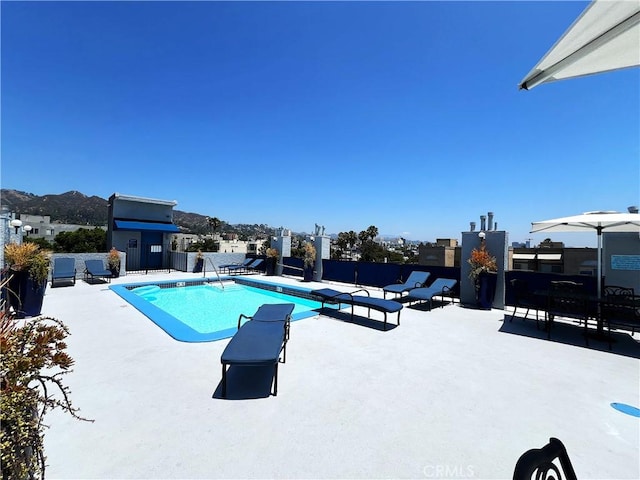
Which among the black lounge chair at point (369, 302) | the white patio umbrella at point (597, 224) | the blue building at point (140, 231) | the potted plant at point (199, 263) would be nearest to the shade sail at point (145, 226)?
the blue building at point (140, 231)

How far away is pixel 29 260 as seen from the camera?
21.8 ft

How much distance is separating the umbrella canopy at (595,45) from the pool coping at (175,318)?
235 inches

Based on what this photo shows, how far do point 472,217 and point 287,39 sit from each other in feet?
31.5

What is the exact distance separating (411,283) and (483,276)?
2129mm

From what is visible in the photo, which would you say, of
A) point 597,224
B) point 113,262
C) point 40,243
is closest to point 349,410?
point 597,224

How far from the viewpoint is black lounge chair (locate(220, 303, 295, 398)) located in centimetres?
341

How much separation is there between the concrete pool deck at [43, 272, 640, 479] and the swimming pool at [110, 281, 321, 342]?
650 mm

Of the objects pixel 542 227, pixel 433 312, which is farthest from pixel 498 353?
pixel 542 227

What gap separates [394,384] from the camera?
3756 mm

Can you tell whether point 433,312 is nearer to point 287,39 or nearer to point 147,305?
point 147,305

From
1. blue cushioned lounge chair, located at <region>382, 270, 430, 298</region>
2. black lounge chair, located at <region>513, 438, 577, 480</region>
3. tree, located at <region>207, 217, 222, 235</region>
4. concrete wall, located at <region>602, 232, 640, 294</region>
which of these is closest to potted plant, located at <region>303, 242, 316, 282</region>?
blue cushioned lounge chair, located at <region>382, 270, 430, 298</region>

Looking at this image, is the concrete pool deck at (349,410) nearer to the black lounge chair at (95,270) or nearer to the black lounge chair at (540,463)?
the black lounge chair at (540,463)

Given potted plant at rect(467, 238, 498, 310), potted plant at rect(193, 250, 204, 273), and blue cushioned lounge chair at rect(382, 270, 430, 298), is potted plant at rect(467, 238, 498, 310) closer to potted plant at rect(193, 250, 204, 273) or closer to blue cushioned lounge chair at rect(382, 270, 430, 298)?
blue cushioned lounge chair at rect(382, 270, 430, 298)

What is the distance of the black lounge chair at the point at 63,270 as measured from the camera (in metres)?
11.2
